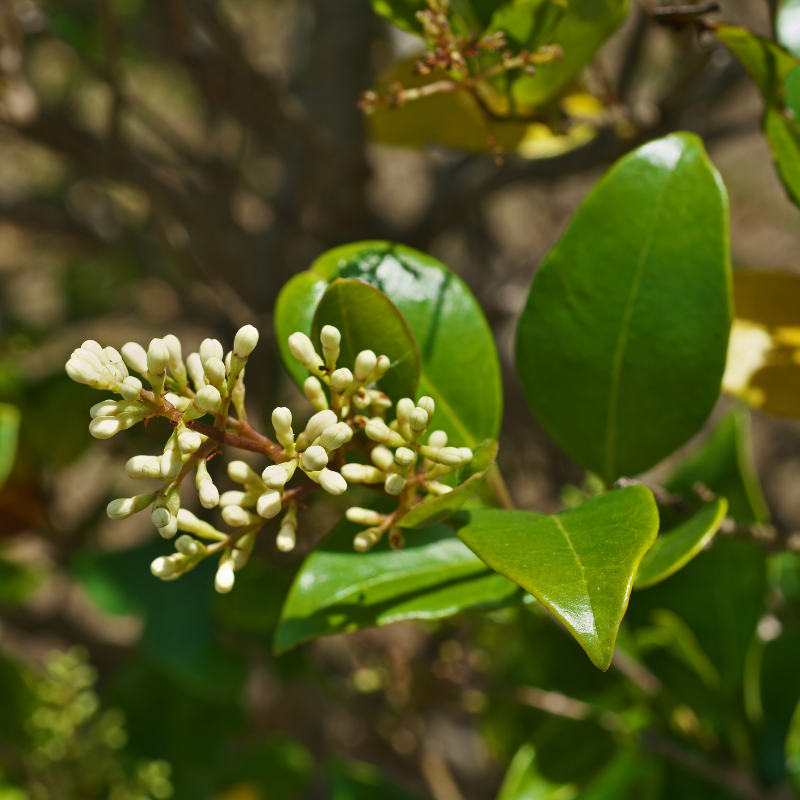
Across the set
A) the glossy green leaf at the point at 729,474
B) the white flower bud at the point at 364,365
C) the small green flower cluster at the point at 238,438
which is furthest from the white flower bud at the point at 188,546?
the glossy green leaf at the point at 729,474

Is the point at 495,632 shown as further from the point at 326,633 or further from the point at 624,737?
the point at 326,633

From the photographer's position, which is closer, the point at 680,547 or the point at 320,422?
the point at 320,422

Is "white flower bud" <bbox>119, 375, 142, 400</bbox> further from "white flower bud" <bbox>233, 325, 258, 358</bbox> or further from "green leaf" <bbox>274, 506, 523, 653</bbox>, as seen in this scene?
"green leaf" <bbox>274, 506, 523, 653</bbox>

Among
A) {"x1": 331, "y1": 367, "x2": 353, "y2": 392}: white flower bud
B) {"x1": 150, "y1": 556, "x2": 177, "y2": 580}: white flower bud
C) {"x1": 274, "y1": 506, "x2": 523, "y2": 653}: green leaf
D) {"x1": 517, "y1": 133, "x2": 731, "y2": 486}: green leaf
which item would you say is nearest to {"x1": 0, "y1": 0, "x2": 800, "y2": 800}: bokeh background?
{"x1": 517, "y1": 133, "x2": 731, "y2": 486}: green leaf

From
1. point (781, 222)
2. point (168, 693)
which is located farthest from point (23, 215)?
point (781, 222)

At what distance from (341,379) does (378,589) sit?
264 millimetres

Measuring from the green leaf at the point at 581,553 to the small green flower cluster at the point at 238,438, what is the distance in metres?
0.08

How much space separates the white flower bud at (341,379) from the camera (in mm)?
698

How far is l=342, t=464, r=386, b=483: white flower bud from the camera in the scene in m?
0.70

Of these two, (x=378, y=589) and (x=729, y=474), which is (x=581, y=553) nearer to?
(x=378, y=589)

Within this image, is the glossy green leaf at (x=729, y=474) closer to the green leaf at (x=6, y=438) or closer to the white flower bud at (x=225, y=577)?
the white flower bud at (x=225, y=577)

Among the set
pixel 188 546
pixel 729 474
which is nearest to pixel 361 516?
pixel 188 546

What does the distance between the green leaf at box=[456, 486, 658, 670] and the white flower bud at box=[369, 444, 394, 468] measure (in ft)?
0.29

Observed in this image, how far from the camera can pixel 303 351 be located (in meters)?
0.73
